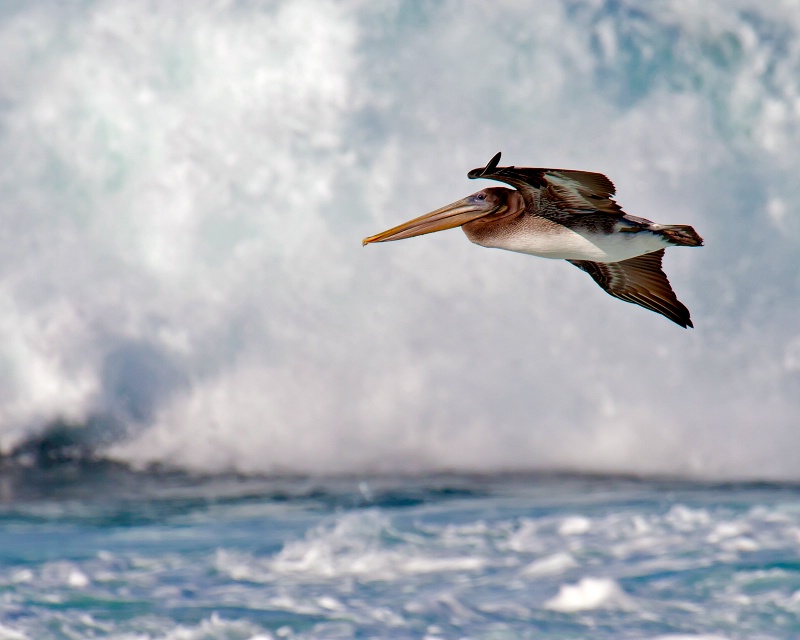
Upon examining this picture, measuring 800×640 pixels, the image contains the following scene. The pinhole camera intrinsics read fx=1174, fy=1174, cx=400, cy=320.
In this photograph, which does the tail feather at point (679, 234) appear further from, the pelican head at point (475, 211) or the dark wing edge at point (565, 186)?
the pelican head at point (475, 211)

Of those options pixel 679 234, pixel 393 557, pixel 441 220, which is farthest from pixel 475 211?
pixel 393 557

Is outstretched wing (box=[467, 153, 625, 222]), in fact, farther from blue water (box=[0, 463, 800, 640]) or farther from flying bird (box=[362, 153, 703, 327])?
blue water (box=[0, 463, 800, 640])

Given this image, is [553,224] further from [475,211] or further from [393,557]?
[393,557]

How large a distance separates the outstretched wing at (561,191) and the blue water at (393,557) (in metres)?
5.92

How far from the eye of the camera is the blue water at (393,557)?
10.6 m

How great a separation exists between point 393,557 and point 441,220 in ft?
23.9

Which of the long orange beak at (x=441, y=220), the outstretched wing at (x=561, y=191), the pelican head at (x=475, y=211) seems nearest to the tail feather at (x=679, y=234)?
the outstretched wing at (x=561, y=191)

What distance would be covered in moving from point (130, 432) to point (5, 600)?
3.45 meters

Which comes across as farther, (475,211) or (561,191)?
(475,211)

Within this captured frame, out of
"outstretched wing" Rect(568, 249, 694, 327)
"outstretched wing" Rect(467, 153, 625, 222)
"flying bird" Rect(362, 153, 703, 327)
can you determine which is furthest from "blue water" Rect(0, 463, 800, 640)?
"outstretched wing" Rect(467, 153, 625, 222)

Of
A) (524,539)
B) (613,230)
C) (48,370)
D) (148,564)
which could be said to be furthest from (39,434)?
(613,230)

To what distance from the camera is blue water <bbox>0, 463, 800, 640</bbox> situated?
10641mm

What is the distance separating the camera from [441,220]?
534 centimetres

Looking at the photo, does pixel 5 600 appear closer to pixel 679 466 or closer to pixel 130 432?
pixel 130 432
